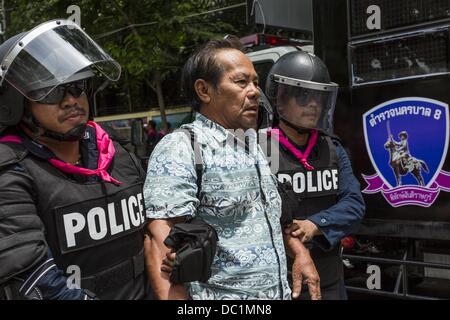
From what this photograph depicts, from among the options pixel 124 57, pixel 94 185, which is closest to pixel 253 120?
pixel 94 185

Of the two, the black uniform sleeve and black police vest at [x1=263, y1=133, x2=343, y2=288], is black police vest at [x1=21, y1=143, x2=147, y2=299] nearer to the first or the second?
the black uniform sleeve

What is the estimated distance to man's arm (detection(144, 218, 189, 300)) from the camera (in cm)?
166

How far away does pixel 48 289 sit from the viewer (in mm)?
1576

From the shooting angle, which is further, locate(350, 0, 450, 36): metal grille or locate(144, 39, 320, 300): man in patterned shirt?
locate(350, 0, 450, 36): metal grille

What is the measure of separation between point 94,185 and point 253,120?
591 mm

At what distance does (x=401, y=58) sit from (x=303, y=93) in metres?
0.86

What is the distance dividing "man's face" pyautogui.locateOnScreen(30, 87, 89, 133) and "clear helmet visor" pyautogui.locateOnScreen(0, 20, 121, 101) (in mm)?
51

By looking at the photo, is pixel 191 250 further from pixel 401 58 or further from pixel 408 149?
pixel 401 58

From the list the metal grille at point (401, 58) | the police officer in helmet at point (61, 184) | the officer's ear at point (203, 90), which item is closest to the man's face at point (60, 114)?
the police officer in helmet at point (61, 184)

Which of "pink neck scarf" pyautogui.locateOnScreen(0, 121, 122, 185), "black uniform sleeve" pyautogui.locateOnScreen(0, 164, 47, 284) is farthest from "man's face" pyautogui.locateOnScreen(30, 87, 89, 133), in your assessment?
"black uniform sleeve" pyautogui.locateOnScreen(0, 164, 47, 284)

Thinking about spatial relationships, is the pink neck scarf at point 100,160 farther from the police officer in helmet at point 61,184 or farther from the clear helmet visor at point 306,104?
the clear helmet visor at point 306,104

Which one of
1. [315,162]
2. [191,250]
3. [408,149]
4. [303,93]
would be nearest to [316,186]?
[315,162]

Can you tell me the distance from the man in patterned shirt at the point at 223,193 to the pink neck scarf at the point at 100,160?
0.17 metres

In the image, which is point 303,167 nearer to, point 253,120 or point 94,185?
point 253,120
